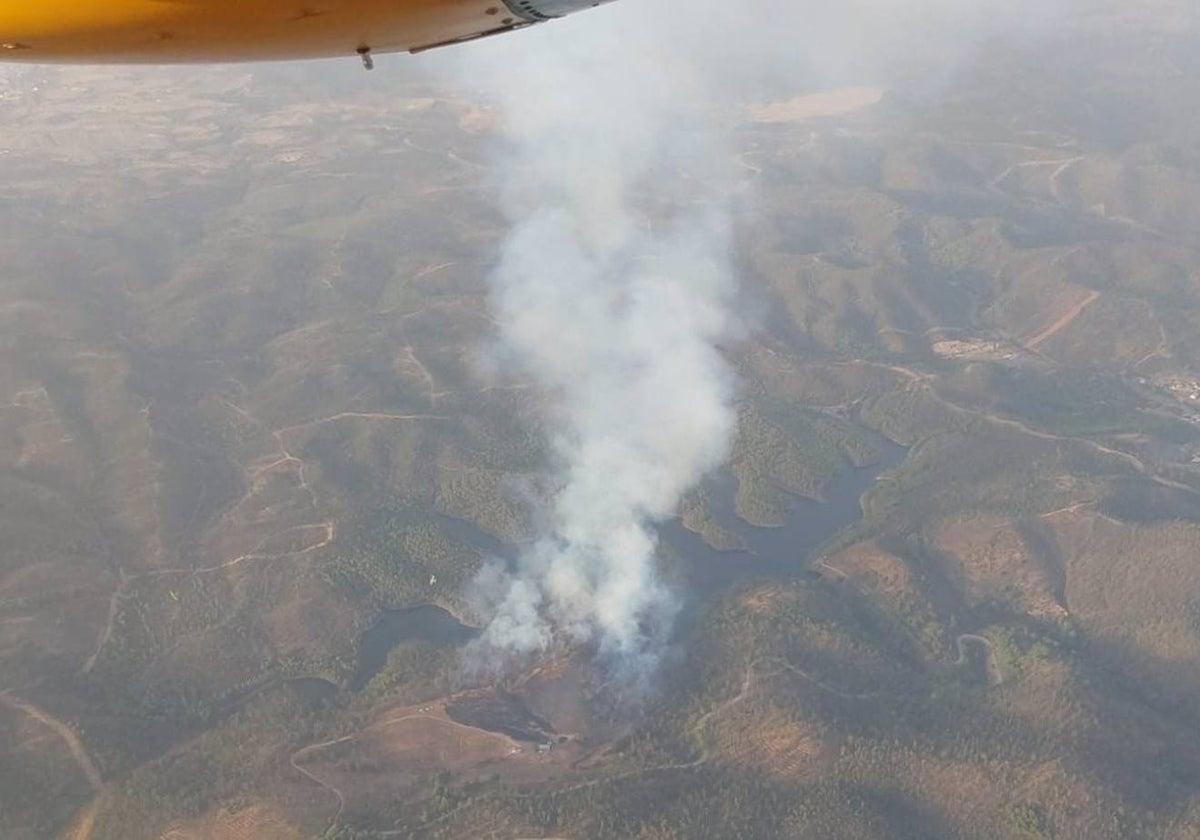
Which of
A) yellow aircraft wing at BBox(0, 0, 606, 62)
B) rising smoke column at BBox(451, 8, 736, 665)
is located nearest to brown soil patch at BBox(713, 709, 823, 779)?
rising smoke column at BBox(451, 8, 736, 665)

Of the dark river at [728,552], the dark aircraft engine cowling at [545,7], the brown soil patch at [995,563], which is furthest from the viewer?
the brown soil patch at [995,563]

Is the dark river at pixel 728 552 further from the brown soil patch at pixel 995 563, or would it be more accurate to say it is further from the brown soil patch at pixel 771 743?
the brown soil patch at pixel 771 743

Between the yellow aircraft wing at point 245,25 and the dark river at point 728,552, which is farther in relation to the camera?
the dark river at point 728,552

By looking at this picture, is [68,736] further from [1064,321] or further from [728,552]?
[1064,321]

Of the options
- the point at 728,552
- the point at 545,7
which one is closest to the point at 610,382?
the point at 728,552

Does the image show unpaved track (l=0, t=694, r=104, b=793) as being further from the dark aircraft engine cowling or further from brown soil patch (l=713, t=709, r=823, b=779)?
the dark aircraft engine cowling

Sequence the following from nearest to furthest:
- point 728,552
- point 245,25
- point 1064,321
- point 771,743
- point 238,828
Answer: point 245,25, point 238,828, point 771,743, point 728,552, point 1064,321

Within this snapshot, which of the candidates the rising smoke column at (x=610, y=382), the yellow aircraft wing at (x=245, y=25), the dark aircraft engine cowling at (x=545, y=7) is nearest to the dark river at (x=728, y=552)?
the rising smoke column at (x=610, y=382)
